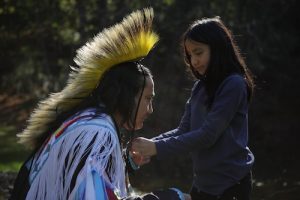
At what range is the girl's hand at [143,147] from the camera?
9.15 ft

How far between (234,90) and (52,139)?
51.4 inches

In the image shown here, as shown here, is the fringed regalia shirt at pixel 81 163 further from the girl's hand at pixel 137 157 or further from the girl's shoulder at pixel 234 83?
the girl's shoulder at pixel 234 83

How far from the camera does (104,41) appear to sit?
2316 millimetres

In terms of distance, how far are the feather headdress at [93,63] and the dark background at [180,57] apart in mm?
4929

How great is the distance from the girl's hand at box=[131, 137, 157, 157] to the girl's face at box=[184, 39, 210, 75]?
581 millimetres

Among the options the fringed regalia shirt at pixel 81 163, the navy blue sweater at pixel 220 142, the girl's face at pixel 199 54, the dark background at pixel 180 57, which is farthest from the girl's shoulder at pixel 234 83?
the dark background at pixel 180 57

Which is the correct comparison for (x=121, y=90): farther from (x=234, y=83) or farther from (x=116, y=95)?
(x=234, y=83)

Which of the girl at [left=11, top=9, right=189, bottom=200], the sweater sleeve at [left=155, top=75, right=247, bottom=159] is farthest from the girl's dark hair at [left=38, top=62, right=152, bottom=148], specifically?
the sweater sleeve at [left=155, top=75, right=247, bottom=159]

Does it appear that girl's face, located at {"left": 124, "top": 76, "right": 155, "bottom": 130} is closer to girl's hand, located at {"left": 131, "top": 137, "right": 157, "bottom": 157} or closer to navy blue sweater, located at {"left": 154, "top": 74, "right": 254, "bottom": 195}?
girl's hand, located at {"left": 131, "top": 137, "right": 157, "bottom": 157}

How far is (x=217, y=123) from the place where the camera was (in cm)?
303

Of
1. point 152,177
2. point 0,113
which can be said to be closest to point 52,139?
point 152,177

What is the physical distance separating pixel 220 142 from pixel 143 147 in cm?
53

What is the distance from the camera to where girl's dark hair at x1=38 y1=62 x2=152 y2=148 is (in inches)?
87.1

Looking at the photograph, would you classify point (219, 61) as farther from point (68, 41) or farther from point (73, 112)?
point (68, 41)
